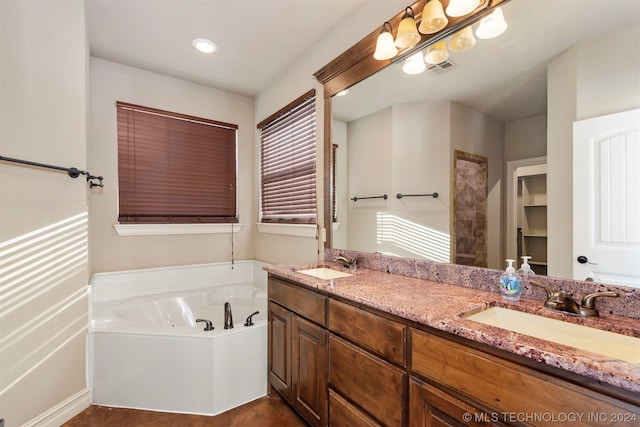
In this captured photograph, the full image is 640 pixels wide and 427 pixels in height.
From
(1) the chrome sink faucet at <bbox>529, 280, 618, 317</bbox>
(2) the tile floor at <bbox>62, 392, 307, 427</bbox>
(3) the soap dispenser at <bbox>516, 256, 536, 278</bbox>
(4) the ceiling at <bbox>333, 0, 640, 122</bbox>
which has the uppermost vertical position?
(4) the ceiling at <bbox>333, 0, 640, 122</bbox>

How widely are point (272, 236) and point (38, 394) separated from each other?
189 cm

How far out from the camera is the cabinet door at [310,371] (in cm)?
145

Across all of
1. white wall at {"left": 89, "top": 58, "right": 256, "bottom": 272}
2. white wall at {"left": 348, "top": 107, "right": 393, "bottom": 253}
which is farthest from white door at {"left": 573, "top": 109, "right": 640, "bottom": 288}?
white wall at {"left": 89, "top": 58, "right": 256, "bottom": 272}

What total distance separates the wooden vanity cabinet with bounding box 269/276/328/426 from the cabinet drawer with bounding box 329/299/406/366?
0.11 m

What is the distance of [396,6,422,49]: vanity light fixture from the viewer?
4.99 ft

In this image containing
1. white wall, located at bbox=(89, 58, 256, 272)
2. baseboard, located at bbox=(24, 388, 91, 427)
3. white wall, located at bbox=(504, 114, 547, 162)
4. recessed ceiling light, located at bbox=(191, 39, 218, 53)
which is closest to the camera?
white wall, located at bbox=(504, 114, 547, 162)

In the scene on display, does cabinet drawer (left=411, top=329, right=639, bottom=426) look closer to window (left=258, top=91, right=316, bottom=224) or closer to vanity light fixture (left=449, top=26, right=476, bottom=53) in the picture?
vanity light fixture (left=449, top=26, right=476, bottom=53)

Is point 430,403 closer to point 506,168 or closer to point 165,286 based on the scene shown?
point 506,168

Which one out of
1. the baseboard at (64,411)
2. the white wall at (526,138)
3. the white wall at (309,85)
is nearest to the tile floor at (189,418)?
the baseboard at (64,411)

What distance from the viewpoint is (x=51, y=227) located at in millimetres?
1702

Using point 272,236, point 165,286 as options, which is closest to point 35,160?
point 165,286

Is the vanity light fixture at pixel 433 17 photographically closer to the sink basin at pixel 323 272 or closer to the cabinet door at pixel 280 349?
the sink basin at pixel 323 272

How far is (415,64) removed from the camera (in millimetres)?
1659

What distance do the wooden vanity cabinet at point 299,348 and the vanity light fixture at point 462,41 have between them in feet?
4.56
